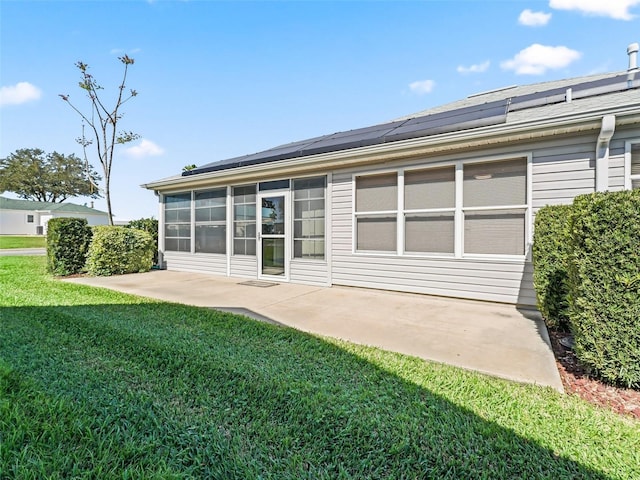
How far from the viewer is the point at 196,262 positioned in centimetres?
899

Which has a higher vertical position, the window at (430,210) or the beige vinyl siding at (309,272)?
the window at (430,210)

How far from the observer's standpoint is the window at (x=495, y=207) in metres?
4.96

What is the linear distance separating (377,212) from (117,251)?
272 inches

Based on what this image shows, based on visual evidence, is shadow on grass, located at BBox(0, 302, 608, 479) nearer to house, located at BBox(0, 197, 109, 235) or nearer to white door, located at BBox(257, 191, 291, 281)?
white door, located at BBox(257, 191, 291, 281)

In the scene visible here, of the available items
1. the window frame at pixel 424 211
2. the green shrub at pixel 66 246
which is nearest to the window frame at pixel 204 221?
the green shrub at pixel 66 246

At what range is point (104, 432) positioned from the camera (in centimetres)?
185

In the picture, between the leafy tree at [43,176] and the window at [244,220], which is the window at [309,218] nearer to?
the window at [244,220]

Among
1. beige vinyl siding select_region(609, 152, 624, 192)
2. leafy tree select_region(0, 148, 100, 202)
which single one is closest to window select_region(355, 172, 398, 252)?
beige vinyl siding select_region(609, 152, 624, 192)

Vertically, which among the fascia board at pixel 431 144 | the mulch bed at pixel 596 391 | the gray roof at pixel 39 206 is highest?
the gray roof at pixel 39 206

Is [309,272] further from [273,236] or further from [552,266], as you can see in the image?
[552,266]

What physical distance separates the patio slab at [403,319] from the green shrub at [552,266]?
0.82ft

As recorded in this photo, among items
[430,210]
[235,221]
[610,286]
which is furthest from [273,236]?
[610,286]

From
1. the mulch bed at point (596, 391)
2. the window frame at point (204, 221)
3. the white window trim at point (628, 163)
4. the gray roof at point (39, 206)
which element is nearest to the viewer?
the mulch bed at point (596, 391)

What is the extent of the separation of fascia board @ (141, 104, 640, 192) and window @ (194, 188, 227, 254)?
56cm
